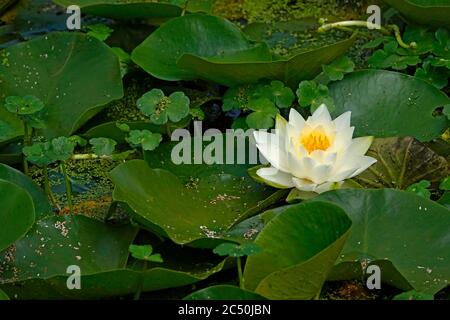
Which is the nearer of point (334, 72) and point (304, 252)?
point (304, 252)

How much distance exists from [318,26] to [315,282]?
125 centimetres

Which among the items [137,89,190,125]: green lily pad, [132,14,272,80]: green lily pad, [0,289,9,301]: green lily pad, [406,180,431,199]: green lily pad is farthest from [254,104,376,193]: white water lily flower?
[0,289,9,301]: green lily pad

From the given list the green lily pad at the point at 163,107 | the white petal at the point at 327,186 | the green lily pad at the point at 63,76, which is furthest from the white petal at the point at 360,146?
the green lily pad at the point at 63,76

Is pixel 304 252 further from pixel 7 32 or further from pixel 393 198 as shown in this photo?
pixel 7 32

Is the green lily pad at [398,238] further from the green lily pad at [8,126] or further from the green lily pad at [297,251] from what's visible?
the green lily pad at [8,126]

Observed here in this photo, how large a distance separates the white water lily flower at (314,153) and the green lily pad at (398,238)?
0.13 m

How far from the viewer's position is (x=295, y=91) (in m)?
2.49

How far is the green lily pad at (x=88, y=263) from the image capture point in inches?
72.1

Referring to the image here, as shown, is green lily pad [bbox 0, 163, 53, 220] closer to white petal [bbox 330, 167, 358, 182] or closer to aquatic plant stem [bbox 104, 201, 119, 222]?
aquatic plant stem [bbox 104, 201, 119, 222]

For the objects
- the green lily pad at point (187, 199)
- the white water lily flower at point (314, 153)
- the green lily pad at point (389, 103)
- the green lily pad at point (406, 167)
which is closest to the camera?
the green lily pad at point (187, 199)

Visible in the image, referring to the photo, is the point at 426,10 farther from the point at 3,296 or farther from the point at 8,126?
the point at 3,296

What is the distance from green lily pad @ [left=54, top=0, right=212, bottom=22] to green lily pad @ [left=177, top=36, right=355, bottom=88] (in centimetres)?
29

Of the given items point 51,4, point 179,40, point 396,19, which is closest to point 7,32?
point 51,4

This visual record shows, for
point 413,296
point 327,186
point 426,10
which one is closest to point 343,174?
point 327,186
